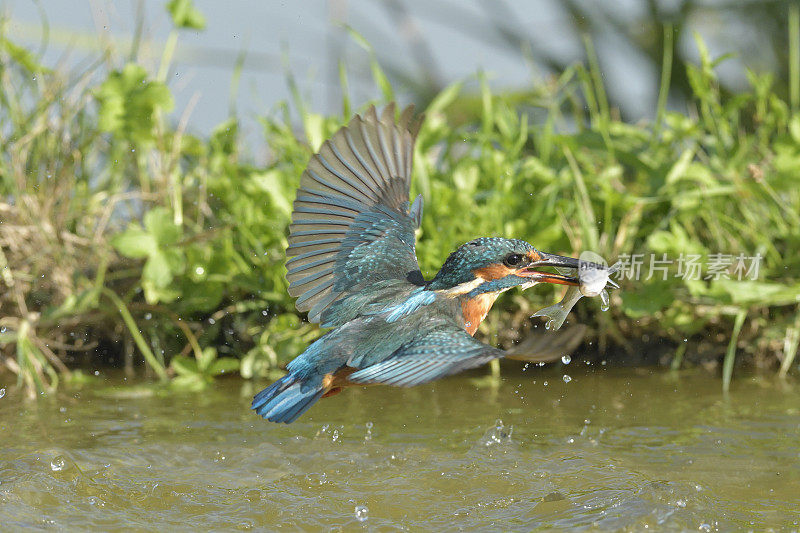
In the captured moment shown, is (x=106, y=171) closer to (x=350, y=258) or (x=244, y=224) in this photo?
(x=244, y=224)

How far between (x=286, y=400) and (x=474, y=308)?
0.59m

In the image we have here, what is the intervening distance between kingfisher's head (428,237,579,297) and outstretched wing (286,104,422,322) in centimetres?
36

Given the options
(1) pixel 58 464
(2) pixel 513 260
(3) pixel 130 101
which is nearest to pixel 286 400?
(2) pixel 513 260

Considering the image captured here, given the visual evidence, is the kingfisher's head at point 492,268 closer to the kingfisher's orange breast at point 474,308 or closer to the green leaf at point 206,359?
the kingfisher's orange breast at point 474,308

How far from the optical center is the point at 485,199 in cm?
444

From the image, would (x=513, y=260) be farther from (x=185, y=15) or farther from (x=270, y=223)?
(x=185, y=15)

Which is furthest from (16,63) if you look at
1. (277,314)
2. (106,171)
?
(277,314)

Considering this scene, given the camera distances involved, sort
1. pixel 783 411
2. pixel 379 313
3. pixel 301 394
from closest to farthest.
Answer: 1. pixel 301 394
2. pixel 379 313
3. pixel 783 411

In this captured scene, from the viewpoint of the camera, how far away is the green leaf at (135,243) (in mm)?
4000

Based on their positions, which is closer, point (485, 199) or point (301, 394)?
point (301, 394)

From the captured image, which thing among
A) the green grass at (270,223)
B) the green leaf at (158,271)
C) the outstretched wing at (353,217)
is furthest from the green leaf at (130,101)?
the outstretched wing at (353,217)

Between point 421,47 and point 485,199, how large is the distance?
277cm

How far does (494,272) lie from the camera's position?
9.09 ft

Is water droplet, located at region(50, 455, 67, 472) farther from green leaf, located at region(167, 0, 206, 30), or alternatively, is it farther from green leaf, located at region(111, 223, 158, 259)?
green leaf, located at region(167, 0, 206, 30)
